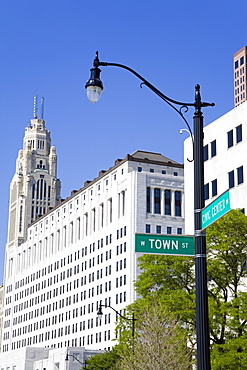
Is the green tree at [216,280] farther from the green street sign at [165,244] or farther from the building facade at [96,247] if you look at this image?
the building facade at [96,247]

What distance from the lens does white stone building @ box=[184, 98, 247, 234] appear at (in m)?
56.3

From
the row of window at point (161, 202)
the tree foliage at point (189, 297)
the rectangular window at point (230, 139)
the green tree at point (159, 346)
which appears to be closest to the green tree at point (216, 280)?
the tree foliage at point (189, 297)

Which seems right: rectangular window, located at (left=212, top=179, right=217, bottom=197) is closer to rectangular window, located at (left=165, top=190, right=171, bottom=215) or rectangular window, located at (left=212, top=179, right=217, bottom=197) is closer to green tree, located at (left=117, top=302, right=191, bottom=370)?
green tree, located at (left=117, top=302, right=191, bottom=370)

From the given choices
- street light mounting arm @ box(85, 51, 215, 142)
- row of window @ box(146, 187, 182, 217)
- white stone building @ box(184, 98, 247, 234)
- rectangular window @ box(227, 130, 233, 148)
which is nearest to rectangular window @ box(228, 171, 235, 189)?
white stone building @ box(184, 98, 247, 234)

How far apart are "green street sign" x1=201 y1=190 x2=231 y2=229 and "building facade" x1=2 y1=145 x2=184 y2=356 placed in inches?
3257

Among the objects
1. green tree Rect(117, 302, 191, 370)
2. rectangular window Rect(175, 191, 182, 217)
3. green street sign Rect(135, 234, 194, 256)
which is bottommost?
green tree Rect(117, 302, 191, 370)

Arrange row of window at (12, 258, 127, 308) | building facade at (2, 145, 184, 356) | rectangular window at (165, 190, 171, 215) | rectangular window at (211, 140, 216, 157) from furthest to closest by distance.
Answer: rectangular window at (165, 190, 171, 215) < building facade at (2, 145, 184, 356) < row of window at (12, 258, 127, 308) < rectangular window at (211, 140, 216, 157)

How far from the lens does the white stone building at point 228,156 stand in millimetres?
56312

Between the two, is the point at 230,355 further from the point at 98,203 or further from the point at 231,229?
the point at 98,203

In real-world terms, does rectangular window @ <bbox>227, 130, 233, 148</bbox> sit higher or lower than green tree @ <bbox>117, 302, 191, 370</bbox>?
higher

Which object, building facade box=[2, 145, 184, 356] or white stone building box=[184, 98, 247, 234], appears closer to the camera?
white stone building box=[184, 98, 247, 234]

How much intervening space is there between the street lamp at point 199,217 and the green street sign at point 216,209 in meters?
0.24

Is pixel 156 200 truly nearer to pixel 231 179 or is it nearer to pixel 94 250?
pixel 94 250

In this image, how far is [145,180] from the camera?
372 feet
